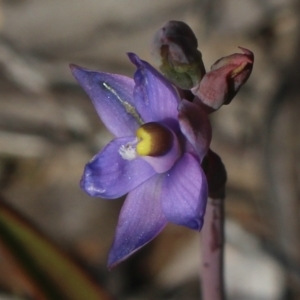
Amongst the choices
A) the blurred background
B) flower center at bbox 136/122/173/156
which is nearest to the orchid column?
flower center at bbox 136/122/173/156

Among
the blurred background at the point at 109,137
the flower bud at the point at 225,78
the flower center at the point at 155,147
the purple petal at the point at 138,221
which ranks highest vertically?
the flower bud at the point at 225,78

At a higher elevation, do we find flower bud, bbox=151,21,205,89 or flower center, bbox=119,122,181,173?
flower bud, bbox=151,21,205,89

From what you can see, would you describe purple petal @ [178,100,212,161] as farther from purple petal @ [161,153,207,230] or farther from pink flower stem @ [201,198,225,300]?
pink flower stem @ [201,198,225,300]

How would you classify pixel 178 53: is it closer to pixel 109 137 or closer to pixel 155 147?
pixel 155 147

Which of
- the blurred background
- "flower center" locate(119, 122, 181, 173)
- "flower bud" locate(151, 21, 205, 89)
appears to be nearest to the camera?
"flower bud" locate(151, 21, 205, 89)

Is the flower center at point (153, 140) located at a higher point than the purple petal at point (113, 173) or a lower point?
higher

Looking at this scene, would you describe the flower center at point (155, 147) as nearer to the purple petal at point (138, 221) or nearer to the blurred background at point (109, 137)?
the purple petal at point (138, 221)

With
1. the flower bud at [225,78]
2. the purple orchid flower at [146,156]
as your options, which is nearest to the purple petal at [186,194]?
the purple orchid flower at [146,156]
